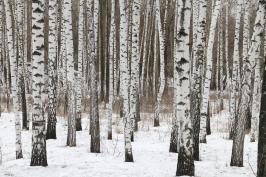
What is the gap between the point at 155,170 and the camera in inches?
364

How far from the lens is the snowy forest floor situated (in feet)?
29.1

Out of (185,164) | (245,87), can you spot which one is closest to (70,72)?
(185,164)

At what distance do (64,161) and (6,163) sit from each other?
1.53 meters

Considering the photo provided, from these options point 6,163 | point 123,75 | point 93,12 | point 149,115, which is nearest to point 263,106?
point 123,75

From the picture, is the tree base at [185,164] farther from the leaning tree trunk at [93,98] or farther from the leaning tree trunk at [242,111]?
the leaning tree trunk at [93,98]

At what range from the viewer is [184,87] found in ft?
26.6

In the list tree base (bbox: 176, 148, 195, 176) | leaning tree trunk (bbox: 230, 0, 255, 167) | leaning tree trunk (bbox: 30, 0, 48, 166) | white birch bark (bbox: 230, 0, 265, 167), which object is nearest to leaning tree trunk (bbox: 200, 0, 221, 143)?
white birch bark (bbox: 230, 0, 265, 167)

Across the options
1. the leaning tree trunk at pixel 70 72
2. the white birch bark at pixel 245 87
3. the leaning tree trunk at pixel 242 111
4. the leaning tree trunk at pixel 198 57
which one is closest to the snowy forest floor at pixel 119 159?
the leaning tree trunk at pixel 242 111

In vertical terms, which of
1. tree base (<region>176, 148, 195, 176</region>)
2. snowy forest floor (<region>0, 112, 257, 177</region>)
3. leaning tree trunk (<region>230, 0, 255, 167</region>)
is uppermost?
leaning tree trunk (<region>230, 0, 255, 167</region>)

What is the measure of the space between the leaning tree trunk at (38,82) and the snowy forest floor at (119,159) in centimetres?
40

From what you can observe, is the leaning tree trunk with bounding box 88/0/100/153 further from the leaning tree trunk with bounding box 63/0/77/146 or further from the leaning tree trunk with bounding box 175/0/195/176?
the leaning tree trunk with bounding box 175/0/195/176

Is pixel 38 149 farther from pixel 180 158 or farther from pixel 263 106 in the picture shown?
pixel 263 106

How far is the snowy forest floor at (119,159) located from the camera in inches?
349

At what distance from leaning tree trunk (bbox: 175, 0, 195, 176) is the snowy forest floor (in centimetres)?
71
